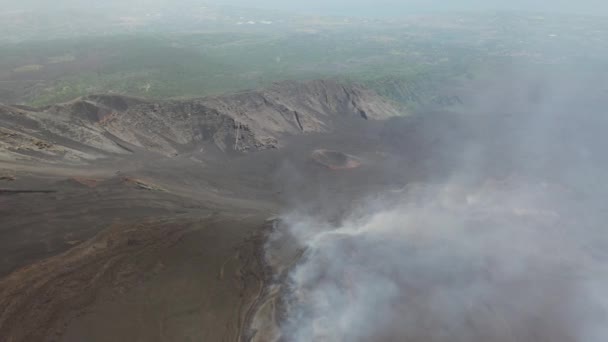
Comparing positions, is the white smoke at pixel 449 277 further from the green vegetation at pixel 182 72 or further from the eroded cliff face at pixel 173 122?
the green vegetation at pixel 182 72

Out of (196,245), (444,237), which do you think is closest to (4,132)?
(196,245)

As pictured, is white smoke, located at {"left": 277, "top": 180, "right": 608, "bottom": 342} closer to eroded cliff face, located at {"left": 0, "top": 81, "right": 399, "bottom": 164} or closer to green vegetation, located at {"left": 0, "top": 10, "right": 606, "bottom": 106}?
eroded cliff face, located at {"left": 0, "top": 81, "right": 399, "bottom": 164}

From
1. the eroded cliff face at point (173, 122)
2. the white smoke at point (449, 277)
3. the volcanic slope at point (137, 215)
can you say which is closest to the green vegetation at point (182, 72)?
the eroded cliff face at point (173, 122)

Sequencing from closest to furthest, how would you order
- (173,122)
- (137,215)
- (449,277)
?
(449,277)
(137,215)
(173,122)

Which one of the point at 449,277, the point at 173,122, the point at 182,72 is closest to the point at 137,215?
the point at 449,277

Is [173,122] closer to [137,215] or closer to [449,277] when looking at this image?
[137,215]

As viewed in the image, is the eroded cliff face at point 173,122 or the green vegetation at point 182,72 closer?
the eroded cliff face at point 173,122
